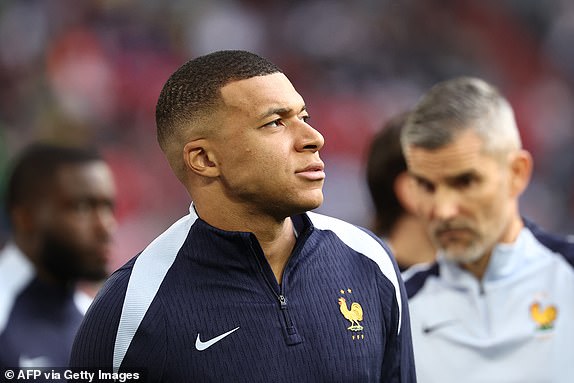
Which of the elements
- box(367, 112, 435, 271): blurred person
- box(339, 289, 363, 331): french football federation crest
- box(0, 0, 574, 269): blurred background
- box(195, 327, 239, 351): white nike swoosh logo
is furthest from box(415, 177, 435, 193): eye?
box(0, 0, 574, 269): blurred background

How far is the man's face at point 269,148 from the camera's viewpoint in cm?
251

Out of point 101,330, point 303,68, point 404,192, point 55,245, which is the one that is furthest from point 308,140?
point 303,68

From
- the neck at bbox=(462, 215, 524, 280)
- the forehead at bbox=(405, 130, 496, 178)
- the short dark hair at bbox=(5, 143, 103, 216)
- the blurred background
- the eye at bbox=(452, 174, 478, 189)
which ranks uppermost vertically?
the blurred background

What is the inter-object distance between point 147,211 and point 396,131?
5.74 metres

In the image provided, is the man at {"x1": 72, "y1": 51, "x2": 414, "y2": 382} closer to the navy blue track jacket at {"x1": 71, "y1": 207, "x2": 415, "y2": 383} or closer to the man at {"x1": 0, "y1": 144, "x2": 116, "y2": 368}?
the navy blue track jacket at {"x1": 71, "y1": 207, "x2": 415, "y2": 383}

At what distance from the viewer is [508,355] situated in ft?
11.2

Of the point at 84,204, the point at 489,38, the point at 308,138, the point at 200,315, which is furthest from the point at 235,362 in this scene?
the point at 489,38

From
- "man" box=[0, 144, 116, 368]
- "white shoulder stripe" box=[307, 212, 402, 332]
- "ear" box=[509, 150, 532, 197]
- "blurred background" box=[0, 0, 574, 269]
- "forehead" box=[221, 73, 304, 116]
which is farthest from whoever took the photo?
"blurred background" box=[0, 0, 574, 269]

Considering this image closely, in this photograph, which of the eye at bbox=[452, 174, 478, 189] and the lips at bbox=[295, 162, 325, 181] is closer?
the lips at bbox=[295, 162, 325, 181]

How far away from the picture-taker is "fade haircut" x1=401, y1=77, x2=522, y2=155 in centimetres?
362

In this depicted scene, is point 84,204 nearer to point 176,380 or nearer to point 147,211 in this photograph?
point 176,380

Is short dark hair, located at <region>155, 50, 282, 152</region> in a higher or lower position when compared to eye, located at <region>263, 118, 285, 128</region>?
higher

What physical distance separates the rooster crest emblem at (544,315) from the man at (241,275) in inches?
36.4

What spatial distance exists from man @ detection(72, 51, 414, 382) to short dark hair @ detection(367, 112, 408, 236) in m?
1.92
